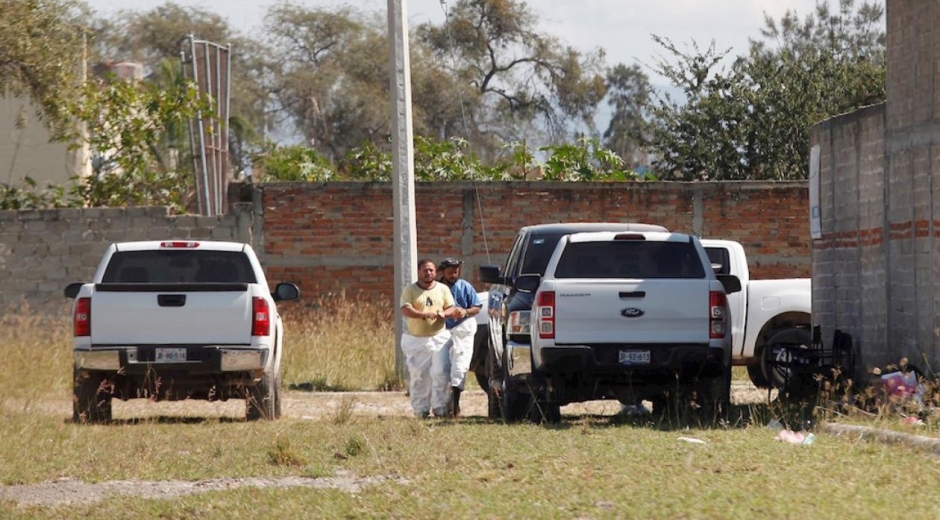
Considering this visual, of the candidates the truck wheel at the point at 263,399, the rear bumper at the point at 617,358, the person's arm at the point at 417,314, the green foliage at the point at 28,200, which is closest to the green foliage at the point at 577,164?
the green foliage at the point at 28,200

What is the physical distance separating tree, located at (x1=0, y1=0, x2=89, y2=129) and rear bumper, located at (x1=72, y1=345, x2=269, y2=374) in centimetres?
575

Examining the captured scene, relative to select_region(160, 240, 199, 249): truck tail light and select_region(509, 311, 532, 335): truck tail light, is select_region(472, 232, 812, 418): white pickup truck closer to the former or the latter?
select_region(509, 311, 532, 335): truck tail light

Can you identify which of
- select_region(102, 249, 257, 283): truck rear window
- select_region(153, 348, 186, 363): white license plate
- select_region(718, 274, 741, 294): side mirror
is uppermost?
select_region(102, 249, 257, 283): truck rear window

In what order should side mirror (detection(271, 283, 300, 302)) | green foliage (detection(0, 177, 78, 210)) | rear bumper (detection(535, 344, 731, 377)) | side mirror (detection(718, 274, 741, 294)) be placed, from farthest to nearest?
green foliage (detection(0, 177, 78, 210)) < side mirror (detection(271, 283, 300, 302)) < side mirror (detection(718, 274, 741, 294)) < rear bumper (detection(535, 344, 731, 377))

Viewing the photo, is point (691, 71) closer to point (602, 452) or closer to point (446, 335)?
point (446, 335)

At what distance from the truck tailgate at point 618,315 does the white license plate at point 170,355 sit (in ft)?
12.6

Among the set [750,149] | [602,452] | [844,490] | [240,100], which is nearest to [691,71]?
[750,149]

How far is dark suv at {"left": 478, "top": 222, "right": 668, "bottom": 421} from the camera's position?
14742 millimetres

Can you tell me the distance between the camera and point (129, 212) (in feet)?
82.4

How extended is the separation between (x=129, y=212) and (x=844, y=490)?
1782 centimetres

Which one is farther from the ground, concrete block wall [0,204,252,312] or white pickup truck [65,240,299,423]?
concrete block wall [0,204,252,312]

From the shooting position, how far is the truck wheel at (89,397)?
15594mm

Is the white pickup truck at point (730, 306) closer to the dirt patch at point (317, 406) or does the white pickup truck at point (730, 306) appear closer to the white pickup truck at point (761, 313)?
the white pickup truck at point (761, 313)

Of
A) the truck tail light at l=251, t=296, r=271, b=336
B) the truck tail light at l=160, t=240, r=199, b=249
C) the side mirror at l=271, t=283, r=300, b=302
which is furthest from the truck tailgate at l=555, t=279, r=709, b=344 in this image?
the truck tail light at l=160, t=240, r=199, b=249
